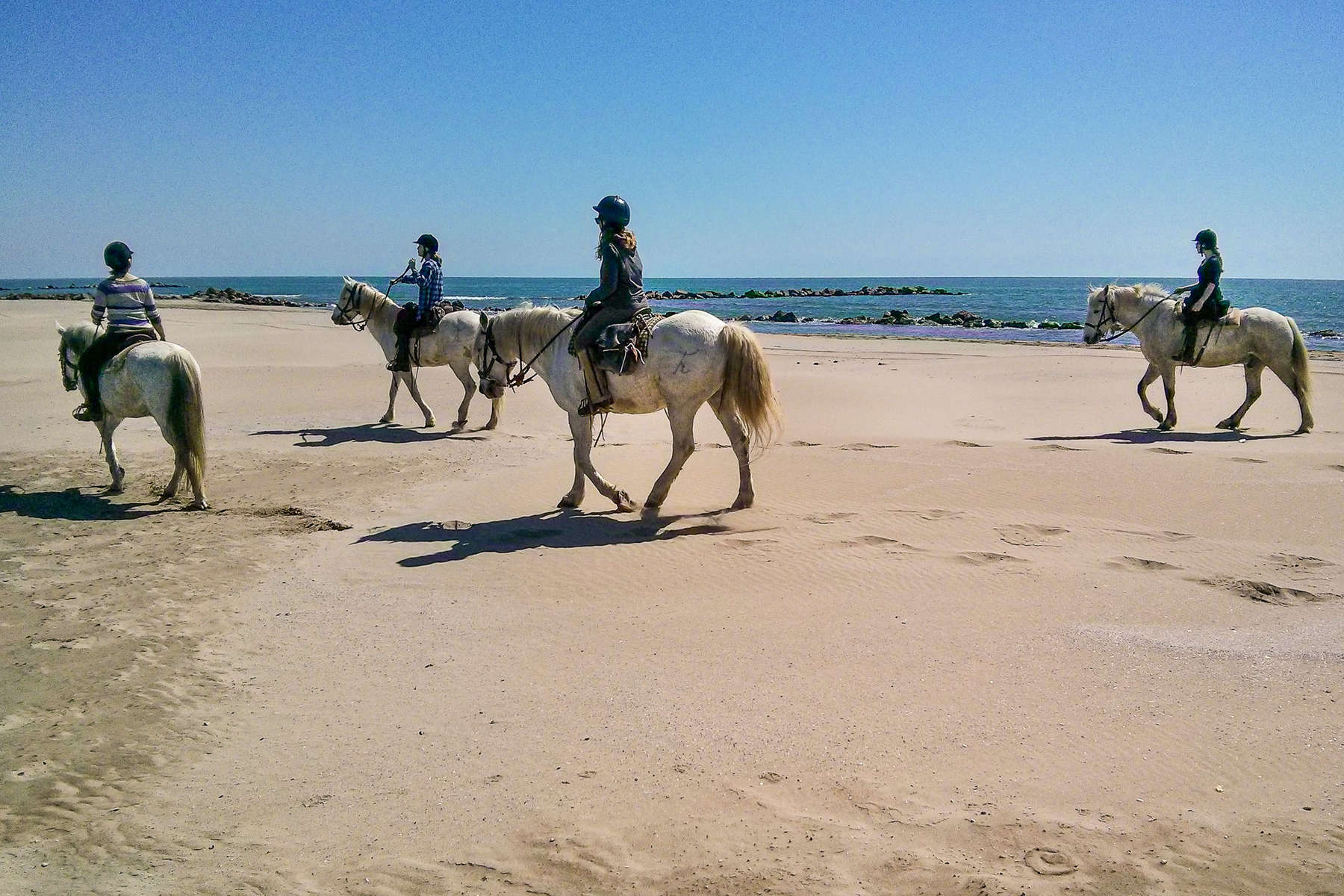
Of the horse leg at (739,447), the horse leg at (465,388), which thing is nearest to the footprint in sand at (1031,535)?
the horse leg at (739,447)

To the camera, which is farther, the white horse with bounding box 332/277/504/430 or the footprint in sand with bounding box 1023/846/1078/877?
the white horse with bounding box 332/277/504/430

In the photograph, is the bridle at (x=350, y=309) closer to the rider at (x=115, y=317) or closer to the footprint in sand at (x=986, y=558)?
the rider at (x=115, y=317)

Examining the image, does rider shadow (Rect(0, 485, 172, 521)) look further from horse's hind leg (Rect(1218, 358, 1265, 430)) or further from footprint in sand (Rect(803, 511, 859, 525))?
horse's hind leg (Rect(1218, 358, 1265, 430))

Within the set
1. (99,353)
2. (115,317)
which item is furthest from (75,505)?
(115,317)

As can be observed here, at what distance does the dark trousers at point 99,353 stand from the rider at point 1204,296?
43.2 feet

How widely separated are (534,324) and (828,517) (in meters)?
3.43

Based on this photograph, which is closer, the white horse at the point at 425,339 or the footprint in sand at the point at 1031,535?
the footprint in sand at the point at 1031,535

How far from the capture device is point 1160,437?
1266 cm

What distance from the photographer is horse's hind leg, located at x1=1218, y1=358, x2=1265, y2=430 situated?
1322 centimetres

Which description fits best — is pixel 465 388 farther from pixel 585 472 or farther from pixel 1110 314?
pixel 1110 314

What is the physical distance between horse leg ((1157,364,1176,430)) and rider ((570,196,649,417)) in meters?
8.92

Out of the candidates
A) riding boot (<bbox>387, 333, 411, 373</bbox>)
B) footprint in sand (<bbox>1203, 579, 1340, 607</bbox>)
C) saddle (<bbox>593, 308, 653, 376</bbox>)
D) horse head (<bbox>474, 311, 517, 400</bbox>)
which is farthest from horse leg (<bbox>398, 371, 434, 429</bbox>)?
footprint in sand (<bbox>1203, 579, 1340, 607</bbox>)

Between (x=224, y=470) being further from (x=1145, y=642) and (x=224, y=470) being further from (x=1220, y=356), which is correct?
(x=1220, y=356)

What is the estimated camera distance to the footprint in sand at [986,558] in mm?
6921
